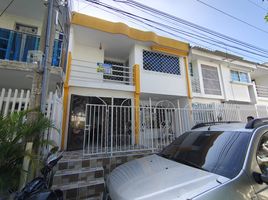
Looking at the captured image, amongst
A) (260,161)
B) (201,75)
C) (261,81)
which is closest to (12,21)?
(260,161)

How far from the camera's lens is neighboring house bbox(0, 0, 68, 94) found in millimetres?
4793

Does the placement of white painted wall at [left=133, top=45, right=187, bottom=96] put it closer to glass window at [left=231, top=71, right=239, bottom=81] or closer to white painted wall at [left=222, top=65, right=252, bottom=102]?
white painted wall at [left=222, top=65, right=252, bottom=102]

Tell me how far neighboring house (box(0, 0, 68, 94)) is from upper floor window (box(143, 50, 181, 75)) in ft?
14.8

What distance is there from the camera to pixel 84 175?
399 centimetres

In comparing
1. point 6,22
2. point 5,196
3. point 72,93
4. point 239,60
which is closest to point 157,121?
point 72,93

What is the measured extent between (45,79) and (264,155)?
395 centimetres

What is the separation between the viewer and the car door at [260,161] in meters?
1.68

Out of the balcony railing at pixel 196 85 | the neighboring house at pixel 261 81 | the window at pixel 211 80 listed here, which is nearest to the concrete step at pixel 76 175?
the balcony railing at pixel 196 85

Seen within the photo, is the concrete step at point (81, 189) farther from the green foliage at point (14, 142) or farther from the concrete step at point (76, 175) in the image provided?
the green foliage at point (14, 142)

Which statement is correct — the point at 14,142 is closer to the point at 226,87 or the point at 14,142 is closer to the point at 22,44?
the point at 22,44

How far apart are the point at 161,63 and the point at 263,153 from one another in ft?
25.3

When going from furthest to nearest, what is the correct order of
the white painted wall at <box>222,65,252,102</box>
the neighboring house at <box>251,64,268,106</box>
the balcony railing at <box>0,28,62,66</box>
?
1. the neighboring house at <box>251,64,268,106</box>
2. the white painted wall at <box>222,65,252,102</box>
3. the balcony railing at <box>0,28,62,66</box>

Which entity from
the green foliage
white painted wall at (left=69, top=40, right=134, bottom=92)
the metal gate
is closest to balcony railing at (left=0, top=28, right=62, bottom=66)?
white painted wall at (left=69, top=40, right=134, bottom=92)

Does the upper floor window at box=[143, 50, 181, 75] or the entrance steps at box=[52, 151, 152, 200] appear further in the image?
the upper floor window at box=[143, 50, 181, 75]
